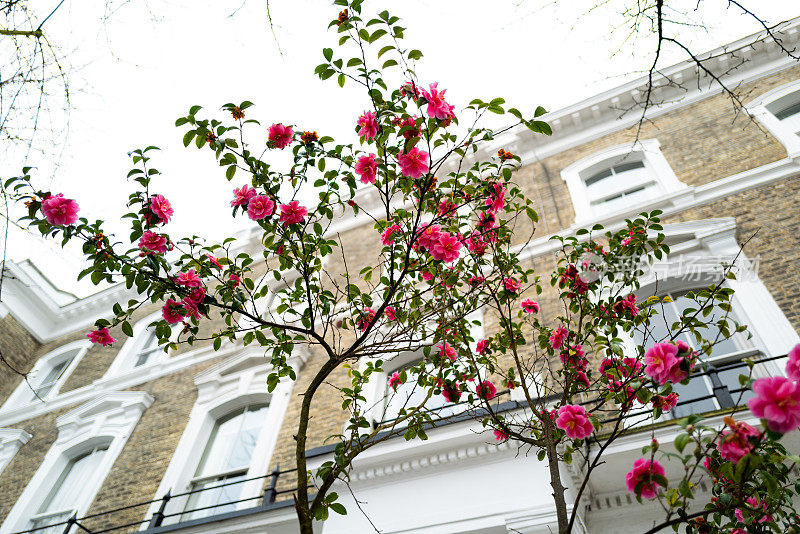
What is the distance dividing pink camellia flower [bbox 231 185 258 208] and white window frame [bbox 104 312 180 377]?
1000cm

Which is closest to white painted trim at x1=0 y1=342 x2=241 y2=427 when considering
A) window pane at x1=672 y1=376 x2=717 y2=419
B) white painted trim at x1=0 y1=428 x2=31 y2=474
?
white painted trim at x1=0 y1=428 x2=31 y2=474

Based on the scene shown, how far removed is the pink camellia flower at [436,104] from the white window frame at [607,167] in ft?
21.3

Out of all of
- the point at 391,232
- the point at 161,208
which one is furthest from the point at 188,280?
the point at 391,232

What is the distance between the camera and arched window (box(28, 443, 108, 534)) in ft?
33.2

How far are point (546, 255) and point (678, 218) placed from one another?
2320mm

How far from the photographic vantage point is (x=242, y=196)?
428 cm

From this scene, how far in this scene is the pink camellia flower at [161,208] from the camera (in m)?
4.19

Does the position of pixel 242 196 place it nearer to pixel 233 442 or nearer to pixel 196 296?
pixel 196 296

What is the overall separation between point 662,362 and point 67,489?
1256 centimetres

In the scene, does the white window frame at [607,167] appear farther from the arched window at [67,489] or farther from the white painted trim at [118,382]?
the arched window at [67,489]

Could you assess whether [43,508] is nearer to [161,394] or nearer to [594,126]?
[161,394]

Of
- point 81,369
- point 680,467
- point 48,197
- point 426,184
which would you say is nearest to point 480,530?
point 680,467

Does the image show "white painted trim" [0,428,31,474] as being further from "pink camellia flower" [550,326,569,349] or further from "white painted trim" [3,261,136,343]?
"pink camellia flower" [550,326,569,349]

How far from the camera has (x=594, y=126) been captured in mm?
11648
